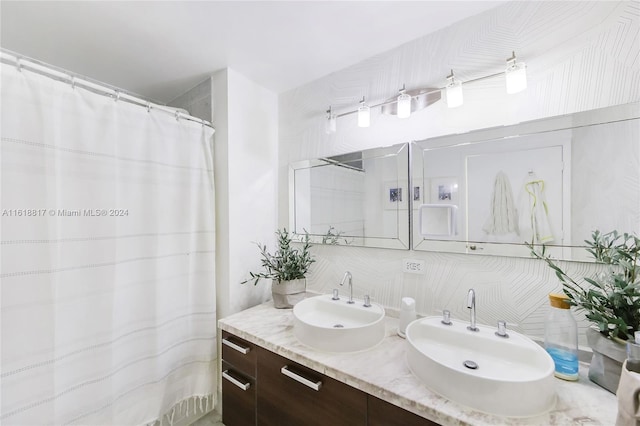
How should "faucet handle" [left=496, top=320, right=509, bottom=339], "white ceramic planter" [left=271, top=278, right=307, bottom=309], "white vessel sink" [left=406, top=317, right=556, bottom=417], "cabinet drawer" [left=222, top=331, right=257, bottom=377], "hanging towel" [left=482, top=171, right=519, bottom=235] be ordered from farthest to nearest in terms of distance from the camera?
"white ceramic planter" [left=271, top=278, right=307, bottom=309], "cabinet drawer" [left=222, top=331, right=257, bottom=377], "hanging towel" [left=482, top=171, right=519, bottom=235], "faucet handle" [left=496, top=320, right=509, bottom=339], "white vessel sink" [left=406, top=317, right=556, bottom=417]

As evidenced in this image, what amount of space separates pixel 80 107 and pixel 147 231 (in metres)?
0.64

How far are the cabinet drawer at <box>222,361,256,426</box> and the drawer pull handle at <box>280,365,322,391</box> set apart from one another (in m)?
0.28

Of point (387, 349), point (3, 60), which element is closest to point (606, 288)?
point (387, 349)

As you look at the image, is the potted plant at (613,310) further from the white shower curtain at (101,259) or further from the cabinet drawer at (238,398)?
the white shower curtain at (101,259)

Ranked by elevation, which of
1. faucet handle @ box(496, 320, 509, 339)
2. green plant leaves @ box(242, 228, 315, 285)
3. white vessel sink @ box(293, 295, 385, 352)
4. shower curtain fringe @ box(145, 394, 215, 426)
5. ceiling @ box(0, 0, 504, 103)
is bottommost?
shower curtain fringe @ box(145, 394, 215, 426)

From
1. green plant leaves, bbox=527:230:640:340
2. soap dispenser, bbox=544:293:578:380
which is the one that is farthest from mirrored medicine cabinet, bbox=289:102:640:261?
soap dispenser, bbox=544:293:578:380

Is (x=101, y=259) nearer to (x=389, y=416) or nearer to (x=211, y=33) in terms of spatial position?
(x=211, y=33)

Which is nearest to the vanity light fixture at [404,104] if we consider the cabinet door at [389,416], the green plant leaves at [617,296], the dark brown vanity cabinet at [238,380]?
the green plant leaves at [617,296]

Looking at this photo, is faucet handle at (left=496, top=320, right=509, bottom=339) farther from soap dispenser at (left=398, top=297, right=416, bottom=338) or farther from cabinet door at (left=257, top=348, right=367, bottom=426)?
cabinet door at (left=257, top=348, right=367, bottom=426)

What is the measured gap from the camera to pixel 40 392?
102 centimetres

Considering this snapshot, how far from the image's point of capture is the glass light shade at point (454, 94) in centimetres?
121

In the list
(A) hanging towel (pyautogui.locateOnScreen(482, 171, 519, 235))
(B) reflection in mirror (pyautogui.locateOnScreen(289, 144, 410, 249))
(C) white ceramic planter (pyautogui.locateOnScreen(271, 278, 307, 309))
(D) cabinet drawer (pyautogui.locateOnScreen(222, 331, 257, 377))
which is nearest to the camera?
(A) hanging towel (pyautogui.locateOnScreen(482, 171, 519, 235))

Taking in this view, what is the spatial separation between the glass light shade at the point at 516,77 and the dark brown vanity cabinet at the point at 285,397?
4.34 ft

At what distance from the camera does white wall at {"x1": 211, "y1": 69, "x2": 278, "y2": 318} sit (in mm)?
1660
